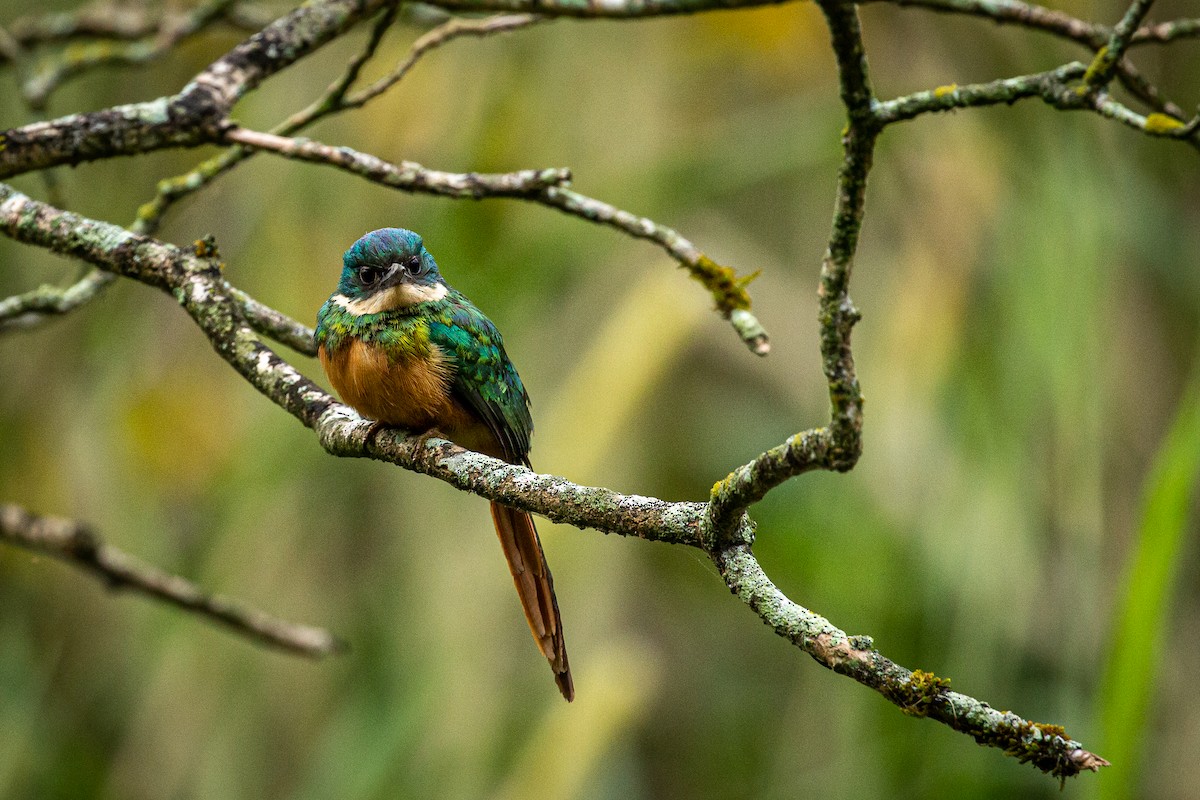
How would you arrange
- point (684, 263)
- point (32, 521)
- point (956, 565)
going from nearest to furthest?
point (684, 263) < point (32, 521) < point (956, 565)

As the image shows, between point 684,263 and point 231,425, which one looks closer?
point 684,263

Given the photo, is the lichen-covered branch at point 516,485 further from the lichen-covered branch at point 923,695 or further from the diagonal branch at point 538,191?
the diagonal branch at point 538,191

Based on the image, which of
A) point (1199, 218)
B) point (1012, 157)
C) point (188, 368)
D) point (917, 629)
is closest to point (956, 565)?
point (917, 629)

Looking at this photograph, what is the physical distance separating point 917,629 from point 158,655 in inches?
96.8

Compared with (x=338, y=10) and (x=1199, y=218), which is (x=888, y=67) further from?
(x=338, y=10)

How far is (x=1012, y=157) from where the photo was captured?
13.3 ft

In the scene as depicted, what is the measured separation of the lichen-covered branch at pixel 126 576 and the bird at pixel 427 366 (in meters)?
0.54

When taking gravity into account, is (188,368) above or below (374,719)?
above

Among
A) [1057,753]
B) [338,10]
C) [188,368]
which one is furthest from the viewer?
[188,368]

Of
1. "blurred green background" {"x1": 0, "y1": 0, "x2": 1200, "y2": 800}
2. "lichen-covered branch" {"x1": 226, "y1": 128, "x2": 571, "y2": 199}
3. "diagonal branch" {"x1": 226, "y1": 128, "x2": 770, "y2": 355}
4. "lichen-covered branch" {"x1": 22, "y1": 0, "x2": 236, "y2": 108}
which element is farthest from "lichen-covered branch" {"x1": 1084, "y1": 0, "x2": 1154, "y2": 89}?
"blurred green background" {"x1": 0, "y1": 0, "x2": 1200, "y2": 800}

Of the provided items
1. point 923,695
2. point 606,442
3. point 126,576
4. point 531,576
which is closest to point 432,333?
point 531,576

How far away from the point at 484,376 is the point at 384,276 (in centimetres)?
29

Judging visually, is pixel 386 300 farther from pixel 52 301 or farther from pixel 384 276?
pixel 52 301

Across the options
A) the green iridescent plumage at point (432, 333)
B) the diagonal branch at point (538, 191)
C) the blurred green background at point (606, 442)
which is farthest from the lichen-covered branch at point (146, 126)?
the blurred green background at point (606, 442)
